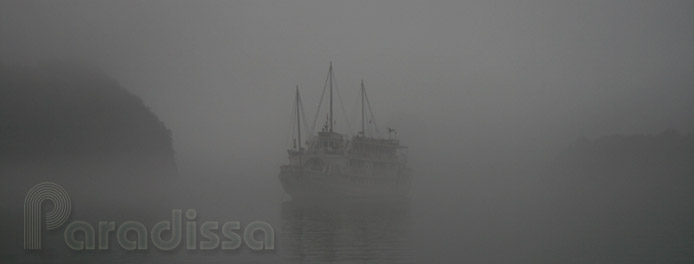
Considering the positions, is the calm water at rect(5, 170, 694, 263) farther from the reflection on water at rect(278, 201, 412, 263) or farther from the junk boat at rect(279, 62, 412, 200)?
the junk boat at rect(279, 62, 412, 200)

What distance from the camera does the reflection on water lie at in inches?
611

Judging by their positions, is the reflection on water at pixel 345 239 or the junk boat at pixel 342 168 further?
the junk boat at pixel 342 168

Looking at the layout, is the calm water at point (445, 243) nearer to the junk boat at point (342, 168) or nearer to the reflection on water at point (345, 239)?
the reflection on water at point (345, 239)

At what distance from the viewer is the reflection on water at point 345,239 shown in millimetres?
15516

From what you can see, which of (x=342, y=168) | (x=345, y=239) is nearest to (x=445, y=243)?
(x=345, y=239)

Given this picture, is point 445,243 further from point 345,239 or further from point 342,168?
point 342,168

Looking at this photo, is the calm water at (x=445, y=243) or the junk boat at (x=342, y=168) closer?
the calm water at (x=445, y=243)

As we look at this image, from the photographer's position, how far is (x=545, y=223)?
26047 millimetres

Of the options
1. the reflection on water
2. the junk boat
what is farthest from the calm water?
the junk boat

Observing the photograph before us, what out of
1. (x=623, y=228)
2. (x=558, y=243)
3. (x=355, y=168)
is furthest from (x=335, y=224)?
(x=355, y=168)

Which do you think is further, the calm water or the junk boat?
the junk boat

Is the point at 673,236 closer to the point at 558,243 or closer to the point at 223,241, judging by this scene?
the point at 558,243

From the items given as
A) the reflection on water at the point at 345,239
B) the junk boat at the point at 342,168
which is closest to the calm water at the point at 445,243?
the reflection on water at the point at 345,239

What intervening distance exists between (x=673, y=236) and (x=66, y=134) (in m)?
64.5
